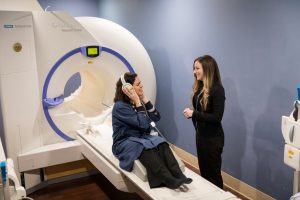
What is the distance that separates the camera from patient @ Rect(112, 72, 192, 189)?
6.41 feet

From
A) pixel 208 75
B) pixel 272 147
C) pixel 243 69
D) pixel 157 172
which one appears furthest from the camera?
pixel 243 69

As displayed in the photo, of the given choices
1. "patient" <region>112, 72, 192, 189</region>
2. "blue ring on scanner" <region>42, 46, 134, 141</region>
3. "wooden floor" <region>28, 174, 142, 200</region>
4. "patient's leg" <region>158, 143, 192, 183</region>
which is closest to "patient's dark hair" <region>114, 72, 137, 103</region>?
"patient" <region>112, 72, 192, 189</region>

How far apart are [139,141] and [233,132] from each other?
3.37ft

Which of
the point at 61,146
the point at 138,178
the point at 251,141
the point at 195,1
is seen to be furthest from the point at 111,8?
the point at 138,178

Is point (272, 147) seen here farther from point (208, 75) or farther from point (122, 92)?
point (122, 92)

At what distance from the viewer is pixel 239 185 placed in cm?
280

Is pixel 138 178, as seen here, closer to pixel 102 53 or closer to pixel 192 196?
pixel 192 196

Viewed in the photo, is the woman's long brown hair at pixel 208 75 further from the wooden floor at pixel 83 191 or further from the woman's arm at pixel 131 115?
the wooden floor at pixel 83 191

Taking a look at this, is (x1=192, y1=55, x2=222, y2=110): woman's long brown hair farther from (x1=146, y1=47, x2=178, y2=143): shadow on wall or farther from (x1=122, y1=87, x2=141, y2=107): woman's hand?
(x1=146, y1=47, x2=178, y2=143): shadow on wall

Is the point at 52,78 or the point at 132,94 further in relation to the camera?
the point at 52,78

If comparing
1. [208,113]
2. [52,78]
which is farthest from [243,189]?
[52,78]

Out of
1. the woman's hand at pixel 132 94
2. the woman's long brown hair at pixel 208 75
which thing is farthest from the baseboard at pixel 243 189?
the woman's hand at pixel 132 94

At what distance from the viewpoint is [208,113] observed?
2.26 meters

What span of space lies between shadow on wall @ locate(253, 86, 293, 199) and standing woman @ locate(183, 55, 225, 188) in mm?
405
